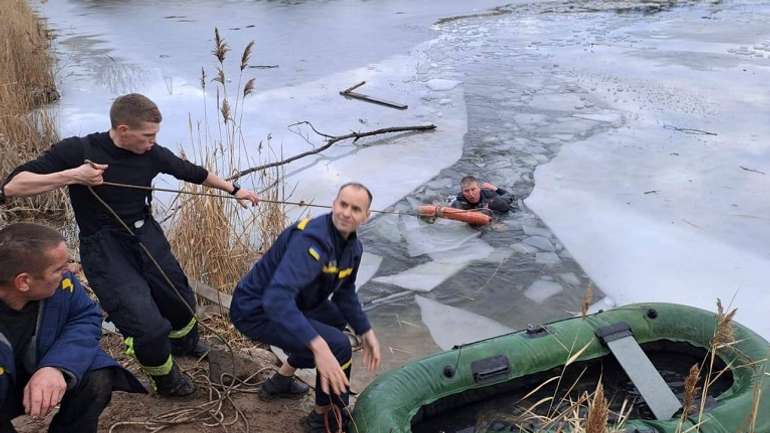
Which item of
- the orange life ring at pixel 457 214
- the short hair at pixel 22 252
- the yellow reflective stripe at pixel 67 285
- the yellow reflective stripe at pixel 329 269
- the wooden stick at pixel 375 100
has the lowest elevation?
the orange life ring at pixel 457 214

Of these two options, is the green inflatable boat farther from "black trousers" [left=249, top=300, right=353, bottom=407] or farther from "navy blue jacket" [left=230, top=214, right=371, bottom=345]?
"navy blue jacket" [left=230, top=214, right=371, bottom=345]

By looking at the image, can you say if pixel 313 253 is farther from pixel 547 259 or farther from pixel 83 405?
pixel 547 259

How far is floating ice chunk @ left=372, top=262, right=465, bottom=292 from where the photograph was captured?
393cm

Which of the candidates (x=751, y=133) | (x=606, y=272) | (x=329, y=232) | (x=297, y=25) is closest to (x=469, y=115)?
(x=751, y=133)

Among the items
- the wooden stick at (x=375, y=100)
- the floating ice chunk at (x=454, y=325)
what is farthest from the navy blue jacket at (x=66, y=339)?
the wooden stick at (x=375, y=100)

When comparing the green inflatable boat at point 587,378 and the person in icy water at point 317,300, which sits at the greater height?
the person in icy water at point 317,300

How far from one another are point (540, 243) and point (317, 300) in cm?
236

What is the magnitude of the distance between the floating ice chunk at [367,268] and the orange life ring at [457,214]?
0.62 meters

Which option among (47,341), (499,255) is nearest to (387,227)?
(499,255)

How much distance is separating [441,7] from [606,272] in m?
11.6

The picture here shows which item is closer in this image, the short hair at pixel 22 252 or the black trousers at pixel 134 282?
the short hair at pixel 22 252

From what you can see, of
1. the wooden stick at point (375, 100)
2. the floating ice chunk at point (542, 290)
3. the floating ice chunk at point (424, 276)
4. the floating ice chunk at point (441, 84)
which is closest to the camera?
the floating ice chunk at point (542, 290)

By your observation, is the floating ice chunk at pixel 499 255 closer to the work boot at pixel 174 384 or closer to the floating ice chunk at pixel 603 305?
the floating ice chunk at pixel 603 305

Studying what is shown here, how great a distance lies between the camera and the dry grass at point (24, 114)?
15.0 ft
